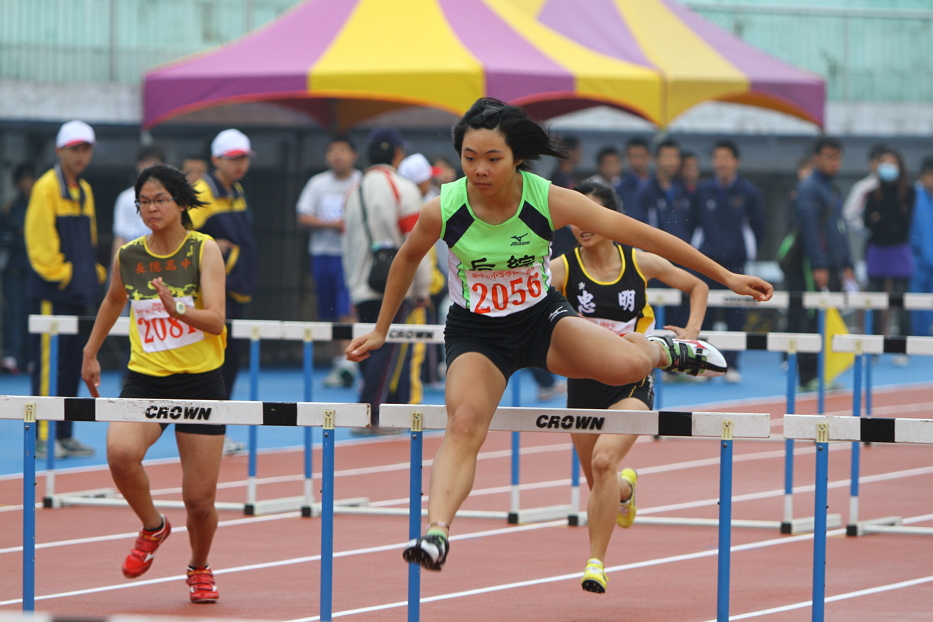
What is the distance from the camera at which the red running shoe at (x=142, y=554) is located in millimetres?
5758

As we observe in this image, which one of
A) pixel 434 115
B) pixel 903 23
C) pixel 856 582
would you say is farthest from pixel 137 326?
pixel 903 23

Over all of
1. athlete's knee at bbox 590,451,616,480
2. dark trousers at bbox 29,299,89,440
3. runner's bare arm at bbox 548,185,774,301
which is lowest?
athlete's knee at bbox 590,451,616,480

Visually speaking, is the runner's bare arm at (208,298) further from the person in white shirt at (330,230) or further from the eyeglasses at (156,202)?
the person in white shirt at (330,230)

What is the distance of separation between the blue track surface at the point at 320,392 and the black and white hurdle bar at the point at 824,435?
16.8ft

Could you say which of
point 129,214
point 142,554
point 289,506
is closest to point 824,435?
point 142,554

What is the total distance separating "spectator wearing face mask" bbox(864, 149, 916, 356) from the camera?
1568cm

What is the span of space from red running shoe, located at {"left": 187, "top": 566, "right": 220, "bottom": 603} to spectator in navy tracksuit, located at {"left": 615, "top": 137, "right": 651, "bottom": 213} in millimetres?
9086

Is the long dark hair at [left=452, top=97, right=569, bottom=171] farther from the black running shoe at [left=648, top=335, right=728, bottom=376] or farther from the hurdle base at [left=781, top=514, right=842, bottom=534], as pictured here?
the hurdle base at [left=781, top=514, right=842, bottom=534]

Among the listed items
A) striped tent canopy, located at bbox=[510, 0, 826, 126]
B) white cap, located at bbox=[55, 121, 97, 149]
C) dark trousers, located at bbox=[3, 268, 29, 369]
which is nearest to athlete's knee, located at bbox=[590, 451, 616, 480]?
white cap, located at bbox=[55, 121, 97, 149]

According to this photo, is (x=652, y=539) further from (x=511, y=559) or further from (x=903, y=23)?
(x=903, y=23)

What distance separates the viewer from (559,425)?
16.0ft

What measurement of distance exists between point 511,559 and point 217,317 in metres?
2.12

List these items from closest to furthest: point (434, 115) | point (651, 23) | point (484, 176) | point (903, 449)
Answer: point (484, 176)
point (903, 449)
point (651, 23)
point (434, 115)

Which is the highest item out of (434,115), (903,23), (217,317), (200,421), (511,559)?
(903,23)
